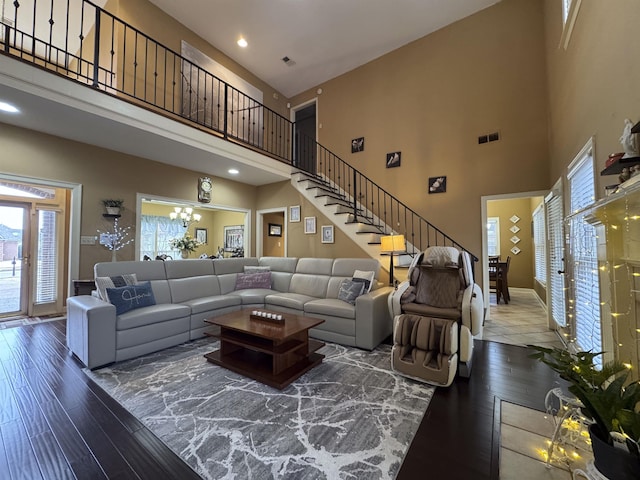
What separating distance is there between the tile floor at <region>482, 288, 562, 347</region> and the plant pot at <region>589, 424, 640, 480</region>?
2927mm

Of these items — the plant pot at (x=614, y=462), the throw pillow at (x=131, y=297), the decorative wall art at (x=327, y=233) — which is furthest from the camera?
the decorative wall art at (x=327, y=233)

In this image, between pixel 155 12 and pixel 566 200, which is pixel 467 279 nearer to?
pixel 566 200

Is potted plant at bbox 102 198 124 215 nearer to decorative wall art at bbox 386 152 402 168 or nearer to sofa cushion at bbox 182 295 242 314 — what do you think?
sofa cushion at bbox 182 295 242 314

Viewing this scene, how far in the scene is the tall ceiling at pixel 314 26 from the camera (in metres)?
5.07

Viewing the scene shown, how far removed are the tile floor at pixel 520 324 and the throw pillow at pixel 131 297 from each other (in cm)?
464

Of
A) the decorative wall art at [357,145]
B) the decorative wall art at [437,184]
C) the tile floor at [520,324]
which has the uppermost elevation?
the decorative wall art at [357,145]

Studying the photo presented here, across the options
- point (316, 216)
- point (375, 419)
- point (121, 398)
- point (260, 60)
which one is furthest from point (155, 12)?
point (375, 419)

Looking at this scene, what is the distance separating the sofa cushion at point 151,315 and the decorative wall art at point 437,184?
4856 millimetres

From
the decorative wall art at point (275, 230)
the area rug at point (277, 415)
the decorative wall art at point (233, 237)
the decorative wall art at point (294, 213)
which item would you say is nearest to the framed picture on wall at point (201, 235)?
the decorative wall art at point (233, 237)

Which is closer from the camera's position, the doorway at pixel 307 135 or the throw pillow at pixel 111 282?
the throw pillow at pixel 111 282

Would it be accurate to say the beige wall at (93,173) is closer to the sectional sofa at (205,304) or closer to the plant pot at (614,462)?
the sectional sofa at (205,304)

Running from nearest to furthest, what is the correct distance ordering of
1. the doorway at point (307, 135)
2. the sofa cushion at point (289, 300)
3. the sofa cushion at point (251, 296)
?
1. the sofa cushion at point (289, 300)
2. the sofa cushion at point (251, 296)
3. the doorway at point (307, 135)

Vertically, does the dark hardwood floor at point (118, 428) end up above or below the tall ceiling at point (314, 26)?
below

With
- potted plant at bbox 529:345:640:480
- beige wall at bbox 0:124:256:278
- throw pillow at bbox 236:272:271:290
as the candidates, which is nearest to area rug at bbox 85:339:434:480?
potted plant at bbox 529:345:640:480
